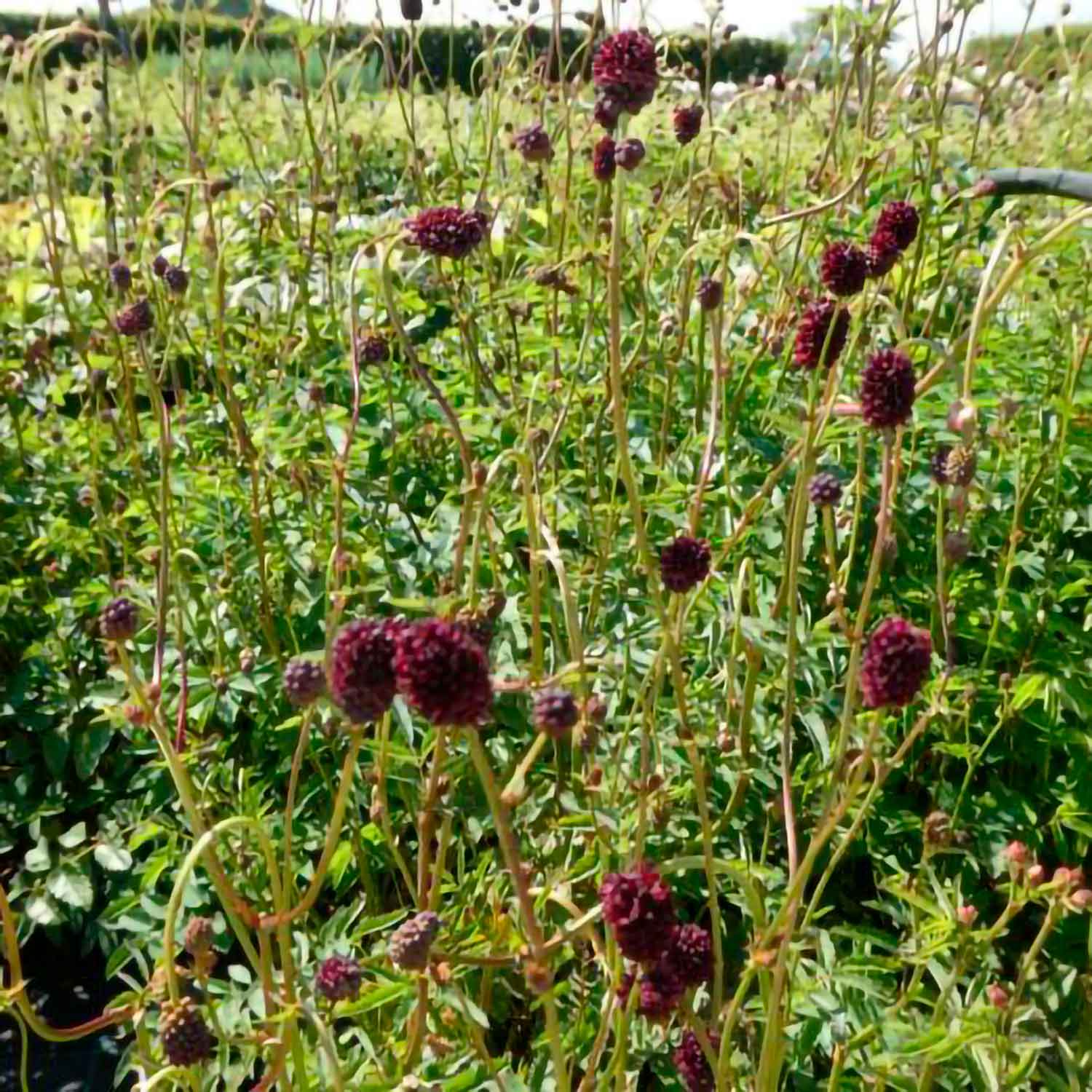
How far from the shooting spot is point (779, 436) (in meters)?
2.33

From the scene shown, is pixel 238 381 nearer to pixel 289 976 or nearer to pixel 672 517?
pixel 672 517

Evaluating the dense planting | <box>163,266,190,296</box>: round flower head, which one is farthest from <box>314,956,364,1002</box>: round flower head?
<box>163,266,190,296</box>: round flower head

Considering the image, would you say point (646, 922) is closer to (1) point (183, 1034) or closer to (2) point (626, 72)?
(1) point (183, 1034)

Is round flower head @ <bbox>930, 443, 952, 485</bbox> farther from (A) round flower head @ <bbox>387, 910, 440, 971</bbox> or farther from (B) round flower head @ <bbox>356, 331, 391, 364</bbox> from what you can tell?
(B) round flower head @ <bbox>356, 331, 391, 364</bbox>

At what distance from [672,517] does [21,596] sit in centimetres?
133

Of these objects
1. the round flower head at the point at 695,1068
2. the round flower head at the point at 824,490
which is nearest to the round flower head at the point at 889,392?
the round flower head at the point at 824,490

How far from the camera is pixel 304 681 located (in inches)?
44.4

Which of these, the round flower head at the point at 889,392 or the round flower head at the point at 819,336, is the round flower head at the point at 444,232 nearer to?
the round flower head at the point at 819,336

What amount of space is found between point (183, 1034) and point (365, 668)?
42cm

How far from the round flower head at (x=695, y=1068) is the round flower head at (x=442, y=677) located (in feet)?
1.79

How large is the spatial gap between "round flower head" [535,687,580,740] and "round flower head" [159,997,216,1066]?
16.2 inches

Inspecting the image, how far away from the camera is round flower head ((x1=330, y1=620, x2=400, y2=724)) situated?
91cm

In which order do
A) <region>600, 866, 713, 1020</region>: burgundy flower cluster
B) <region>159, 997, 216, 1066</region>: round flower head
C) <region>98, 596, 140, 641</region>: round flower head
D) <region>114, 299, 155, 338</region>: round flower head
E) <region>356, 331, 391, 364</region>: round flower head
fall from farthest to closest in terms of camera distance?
1. <region>356, 331, 391, 364</region>: round flower head
2. <region>114, 299, 155, 338</region>: round flower head
3. <region>98, 596, 140, 641</region>: round flower head
4. <region>159, 997, 216, 1066</region>: round flower head
5. <region>600, 866, 713, 1020</region>: burgundy flower cluster

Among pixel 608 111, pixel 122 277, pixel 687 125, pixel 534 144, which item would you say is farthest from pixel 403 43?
pixel 608 111
